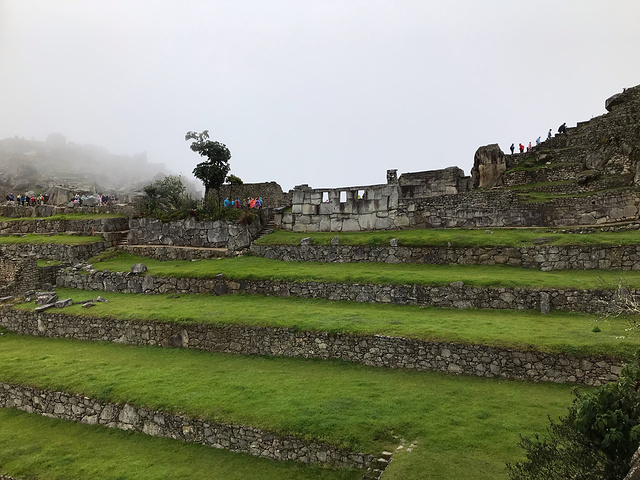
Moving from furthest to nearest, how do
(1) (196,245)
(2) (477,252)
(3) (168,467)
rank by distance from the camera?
(1) (196,245) < (2) (477,252) < (3) (168,467)

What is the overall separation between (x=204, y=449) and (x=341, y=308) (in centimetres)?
798

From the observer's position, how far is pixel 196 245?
2723cm

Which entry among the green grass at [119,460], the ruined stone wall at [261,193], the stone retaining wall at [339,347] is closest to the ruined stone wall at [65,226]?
the ruined stone wall at [261,193]

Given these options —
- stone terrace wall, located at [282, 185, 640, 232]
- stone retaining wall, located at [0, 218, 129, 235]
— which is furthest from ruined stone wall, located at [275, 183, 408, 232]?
stone retaining wall, located at [0, 218, 129, 235]

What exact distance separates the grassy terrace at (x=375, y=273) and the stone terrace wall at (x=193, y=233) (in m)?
1.90

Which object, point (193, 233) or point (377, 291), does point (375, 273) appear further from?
point (193, 233)

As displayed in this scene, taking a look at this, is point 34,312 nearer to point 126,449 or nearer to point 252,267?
point 252,267

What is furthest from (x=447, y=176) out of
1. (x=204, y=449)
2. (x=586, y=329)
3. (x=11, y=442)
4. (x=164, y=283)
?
(x=11, y=442)

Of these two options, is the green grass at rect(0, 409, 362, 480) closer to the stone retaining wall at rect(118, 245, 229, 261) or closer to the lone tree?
the stone retaining wall at rect(118, 245, 229, 261)

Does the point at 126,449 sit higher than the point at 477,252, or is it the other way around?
the point at 477,252

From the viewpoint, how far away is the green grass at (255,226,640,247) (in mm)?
17844

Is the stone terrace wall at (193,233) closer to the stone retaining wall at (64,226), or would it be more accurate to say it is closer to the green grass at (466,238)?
the green grass at (466,238)

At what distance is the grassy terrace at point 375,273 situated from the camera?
15883 mm

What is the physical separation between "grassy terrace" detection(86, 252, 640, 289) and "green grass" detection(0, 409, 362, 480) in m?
9.40
